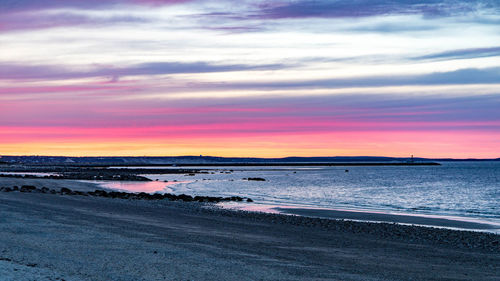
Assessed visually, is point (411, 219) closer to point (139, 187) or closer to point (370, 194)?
point (370, 194)

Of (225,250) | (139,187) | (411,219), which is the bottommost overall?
(411,219)

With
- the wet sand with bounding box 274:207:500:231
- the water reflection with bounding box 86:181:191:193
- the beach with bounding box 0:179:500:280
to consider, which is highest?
the water reflection with bounding box 86:181:191:193

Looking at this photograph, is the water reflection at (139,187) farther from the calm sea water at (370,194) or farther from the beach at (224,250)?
the beach at (224,250)

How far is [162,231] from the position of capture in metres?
20.2

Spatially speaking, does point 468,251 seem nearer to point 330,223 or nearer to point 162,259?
point 330,223

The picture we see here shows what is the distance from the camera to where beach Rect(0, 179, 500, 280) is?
485 inches

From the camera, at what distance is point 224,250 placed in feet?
52.6

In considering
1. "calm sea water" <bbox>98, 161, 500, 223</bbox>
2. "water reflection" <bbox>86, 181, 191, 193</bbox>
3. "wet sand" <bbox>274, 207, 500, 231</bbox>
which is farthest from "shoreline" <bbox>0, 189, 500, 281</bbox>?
"water reflection" <bbox>86, 181, 191, 193</bbox>

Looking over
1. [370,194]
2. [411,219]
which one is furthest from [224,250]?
[370,194]

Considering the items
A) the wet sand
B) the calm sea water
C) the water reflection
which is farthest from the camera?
the water reflection

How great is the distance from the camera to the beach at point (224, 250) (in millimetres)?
12320

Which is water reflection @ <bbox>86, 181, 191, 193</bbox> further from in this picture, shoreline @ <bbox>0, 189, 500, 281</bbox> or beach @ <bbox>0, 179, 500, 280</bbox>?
beach @ <bbox>0, 179, 500, 280</bbox>

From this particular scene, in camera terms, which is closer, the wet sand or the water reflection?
the wet sand

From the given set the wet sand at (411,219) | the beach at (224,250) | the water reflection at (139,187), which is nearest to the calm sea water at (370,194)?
the water reflection at (139,187)
